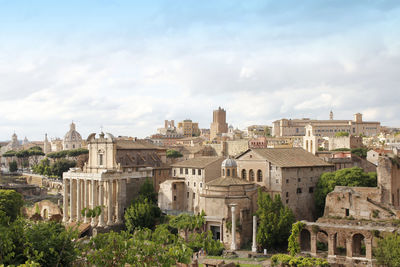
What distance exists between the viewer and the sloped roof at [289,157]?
2314 inches

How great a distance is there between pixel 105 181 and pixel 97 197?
10.6 ft

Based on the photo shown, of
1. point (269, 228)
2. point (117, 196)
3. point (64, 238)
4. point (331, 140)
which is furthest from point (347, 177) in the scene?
point (331, 140)

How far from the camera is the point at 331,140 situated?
109125 millimetres

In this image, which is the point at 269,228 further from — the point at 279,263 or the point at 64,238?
the point at 64,238

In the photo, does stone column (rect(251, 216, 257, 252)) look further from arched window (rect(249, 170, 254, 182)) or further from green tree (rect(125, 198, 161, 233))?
green tree (rect(125, 198, 161, 233))

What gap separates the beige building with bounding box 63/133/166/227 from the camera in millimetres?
63156

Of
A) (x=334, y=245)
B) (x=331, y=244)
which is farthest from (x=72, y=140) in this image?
(x=331, y=244)

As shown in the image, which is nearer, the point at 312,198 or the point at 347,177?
the point at 347,177

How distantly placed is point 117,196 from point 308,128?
150 feet

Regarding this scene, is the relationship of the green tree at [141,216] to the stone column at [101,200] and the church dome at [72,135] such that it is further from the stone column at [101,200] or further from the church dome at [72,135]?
the church dome at [72,135]

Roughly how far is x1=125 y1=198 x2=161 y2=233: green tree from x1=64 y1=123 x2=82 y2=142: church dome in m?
115

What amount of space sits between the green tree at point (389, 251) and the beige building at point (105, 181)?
113 ft

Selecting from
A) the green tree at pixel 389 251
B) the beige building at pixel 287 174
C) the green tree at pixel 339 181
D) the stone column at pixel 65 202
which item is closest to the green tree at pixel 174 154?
the stone column at pixel 65 202

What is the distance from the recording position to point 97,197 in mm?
65688
